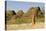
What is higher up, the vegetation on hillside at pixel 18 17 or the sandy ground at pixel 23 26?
the vegetation on hillside at pixel 18 17

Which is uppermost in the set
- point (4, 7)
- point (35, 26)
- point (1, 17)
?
point (4, 7)

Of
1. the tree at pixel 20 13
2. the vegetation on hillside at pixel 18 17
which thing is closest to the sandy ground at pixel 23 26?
the vegetation on hillside at pixel 18 17

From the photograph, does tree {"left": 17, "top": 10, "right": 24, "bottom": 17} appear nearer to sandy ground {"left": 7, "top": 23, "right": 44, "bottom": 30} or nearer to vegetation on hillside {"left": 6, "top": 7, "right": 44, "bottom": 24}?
vegetation on hillside {"left": 6, "top": 7, "right": 44, "bottom": 24}

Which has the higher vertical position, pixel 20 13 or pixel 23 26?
pixel 20 13

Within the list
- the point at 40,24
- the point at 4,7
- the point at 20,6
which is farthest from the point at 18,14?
the point at 40,24

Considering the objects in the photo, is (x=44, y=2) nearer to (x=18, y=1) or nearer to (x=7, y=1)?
(x=18, y=1)

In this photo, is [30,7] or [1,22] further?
[30,7]

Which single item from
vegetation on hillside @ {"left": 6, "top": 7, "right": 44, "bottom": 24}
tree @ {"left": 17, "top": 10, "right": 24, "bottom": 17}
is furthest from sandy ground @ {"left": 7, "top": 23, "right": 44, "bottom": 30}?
tree @ {"left": 17, "top": 10, "right": 24, "bottom": 17}

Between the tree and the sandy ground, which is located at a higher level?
the tree

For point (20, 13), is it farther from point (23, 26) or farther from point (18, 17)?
point (23, 26)

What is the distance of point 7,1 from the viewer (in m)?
1.41

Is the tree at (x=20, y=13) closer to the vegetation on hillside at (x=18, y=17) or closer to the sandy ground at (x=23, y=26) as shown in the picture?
the vegetation on hillside at (x=18, y=17)

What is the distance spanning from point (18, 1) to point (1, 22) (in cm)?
41

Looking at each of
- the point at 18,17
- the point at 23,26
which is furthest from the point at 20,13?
the point at 23,26
